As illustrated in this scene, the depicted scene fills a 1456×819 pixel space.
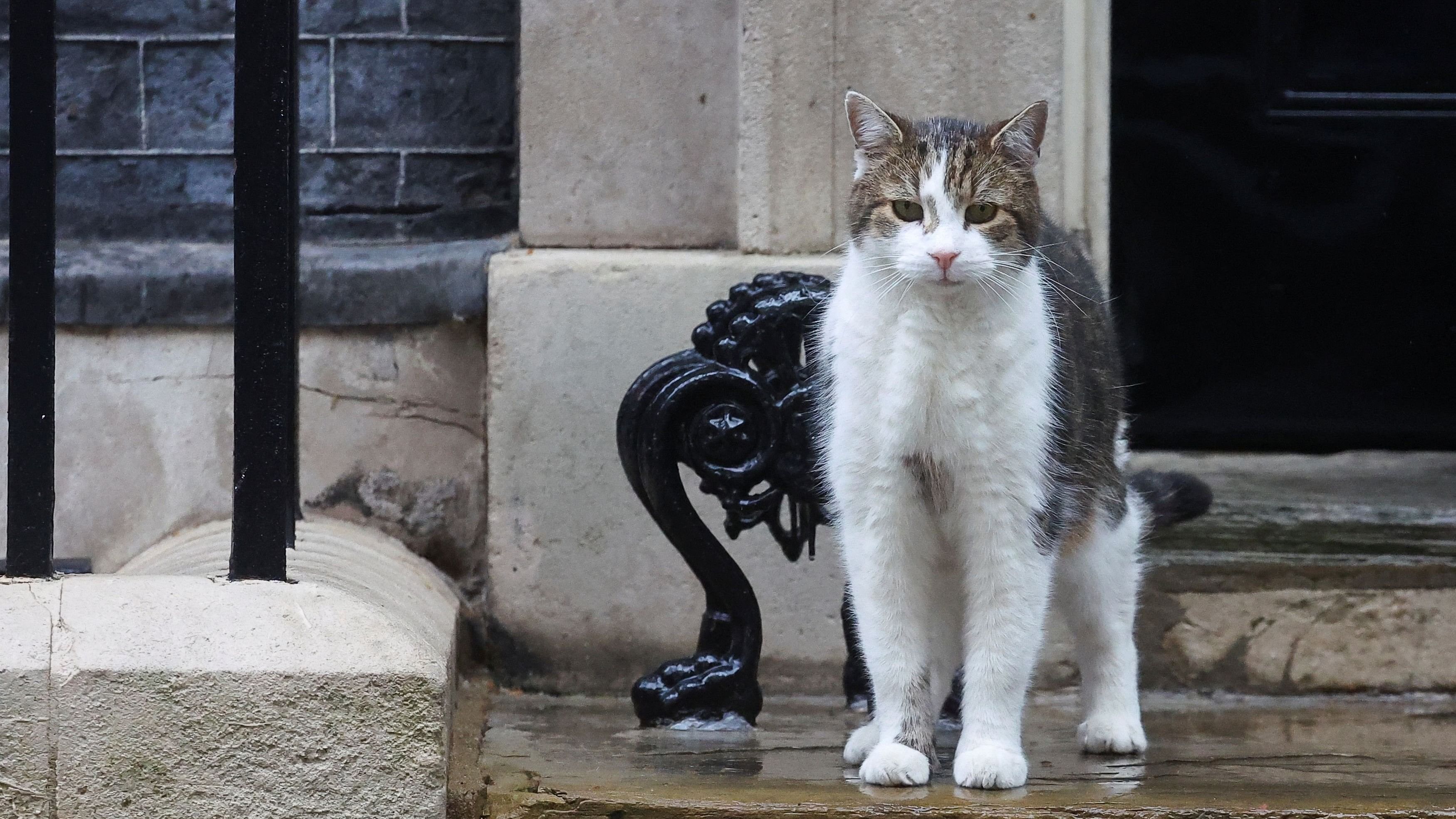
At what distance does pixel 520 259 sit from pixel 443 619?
89 cm

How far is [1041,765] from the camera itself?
8.45ft

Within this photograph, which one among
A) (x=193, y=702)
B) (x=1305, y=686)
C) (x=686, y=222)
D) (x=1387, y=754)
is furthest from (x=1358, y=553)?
(x=193, y=702)

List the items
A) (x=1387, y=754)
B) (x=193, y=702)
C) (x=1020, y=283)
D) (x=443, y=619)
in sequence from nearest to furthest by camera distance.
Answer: (x=193, y=702) < (x=1020, y=283) < (x=1387, y=754) < (x=443, y=619)

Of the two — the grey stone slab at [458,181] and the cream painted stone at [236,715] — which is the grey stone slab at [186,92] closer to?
the grey stone slab at [458,181]

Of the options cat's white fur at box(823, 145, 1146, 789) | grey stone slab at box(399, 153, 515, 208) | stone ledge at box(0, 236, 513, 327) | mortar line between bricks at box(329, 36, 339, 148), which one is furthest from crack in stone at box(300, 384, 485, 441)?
cat's white fur at box(823, 145, 1146, 789)

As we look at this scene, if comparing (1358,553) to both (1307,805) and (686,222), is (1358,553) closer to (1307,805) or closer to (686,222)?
(1307,805)

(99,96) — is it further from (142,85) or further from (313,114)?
(313,114)

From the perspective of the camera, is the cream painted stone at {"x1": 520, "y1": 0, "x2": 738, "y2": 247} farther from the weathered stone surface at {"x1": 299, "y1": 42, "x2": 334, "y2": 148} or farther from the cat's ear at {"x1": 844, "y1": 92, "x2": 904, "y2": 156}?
the cat's ear at {"x1": 844, "y1": 92, "x2": 904, "y2": 156}

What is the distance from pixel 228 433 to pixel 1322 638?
8.42ft

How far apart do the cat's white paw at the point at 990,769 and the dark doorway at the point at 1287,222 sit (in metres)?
2.21

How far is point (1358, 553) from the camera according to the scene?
3.41 meters

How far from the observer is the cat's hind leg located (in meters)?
2.66

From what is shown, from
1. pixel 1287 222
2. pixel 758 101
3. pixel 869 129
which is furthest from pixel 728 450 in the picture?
pixel 1287 222

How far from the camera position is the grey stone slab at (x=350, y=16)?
3752 mm
